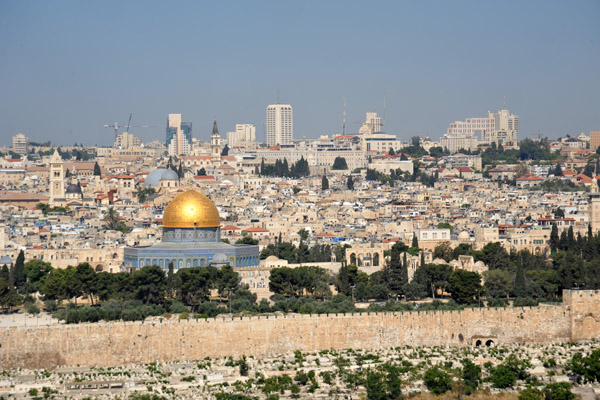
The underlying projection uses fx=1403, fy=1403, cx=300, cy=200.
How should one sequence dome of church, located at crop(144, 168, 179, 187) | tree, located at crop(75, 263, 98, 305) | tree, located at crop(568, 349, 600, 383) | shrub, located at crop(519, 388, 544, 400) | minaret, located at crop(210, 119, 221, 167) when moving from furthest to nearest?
minaret, located at crop(210, 119, 221, 167), dome of church, located at crop(144, 168, 179, 187), tree, located at crop(75, 263, 98, 305), tree, located at crop(568, 349, 600, 383), shrub, located at crop(519, 388, 544, 400)

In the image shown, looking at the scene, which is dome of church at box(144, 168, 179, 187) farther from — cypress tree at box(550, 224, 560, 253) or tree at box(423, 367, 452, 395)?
tree at box(423, 367, 452, 395)

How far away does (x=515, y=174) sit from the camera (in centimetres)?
12006

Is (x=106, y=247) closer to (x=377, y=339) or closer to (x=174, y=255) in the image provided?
(x=174, y=255)

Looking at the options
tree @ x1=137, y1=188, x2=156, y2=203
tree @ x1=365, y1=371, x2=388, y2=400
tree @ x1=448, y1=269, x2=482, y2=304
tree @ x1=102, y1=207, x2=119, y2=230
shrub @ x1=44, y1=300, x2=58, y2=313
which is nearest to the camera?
tree @ x1=365, y1=371, x2=388, y2=400

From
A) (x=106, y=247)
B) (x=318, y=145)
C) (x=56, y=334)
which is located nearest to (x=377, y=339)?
(x=56, y=334)

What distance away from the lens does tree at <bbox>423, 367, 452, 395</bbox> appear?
114 ft

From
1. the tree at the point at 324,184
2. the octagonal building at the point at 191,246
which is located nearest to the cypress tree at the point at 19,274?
the octagonal building at the point at 191,246

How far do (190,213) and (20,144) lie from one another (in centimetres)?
11579

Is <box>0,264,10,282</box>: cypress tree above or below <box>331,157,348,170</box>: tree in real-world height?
below

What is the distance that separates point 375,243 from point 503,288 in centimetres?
1754

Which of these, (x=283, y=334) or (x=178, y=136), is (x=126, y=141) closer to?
(x=178, y=136)

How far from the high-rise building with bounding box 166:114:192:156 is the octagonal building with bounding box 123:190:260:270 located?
11151 cm

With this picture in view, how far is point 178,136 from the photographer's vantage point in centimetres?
18138

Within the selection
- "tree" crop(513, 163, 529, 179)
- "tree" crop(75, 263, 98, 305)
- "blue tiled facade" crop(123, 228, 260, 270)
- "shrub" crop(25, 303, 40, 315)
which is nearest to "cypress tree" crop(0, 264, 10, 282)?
"tree" crop(75, 263, 98, 305)
